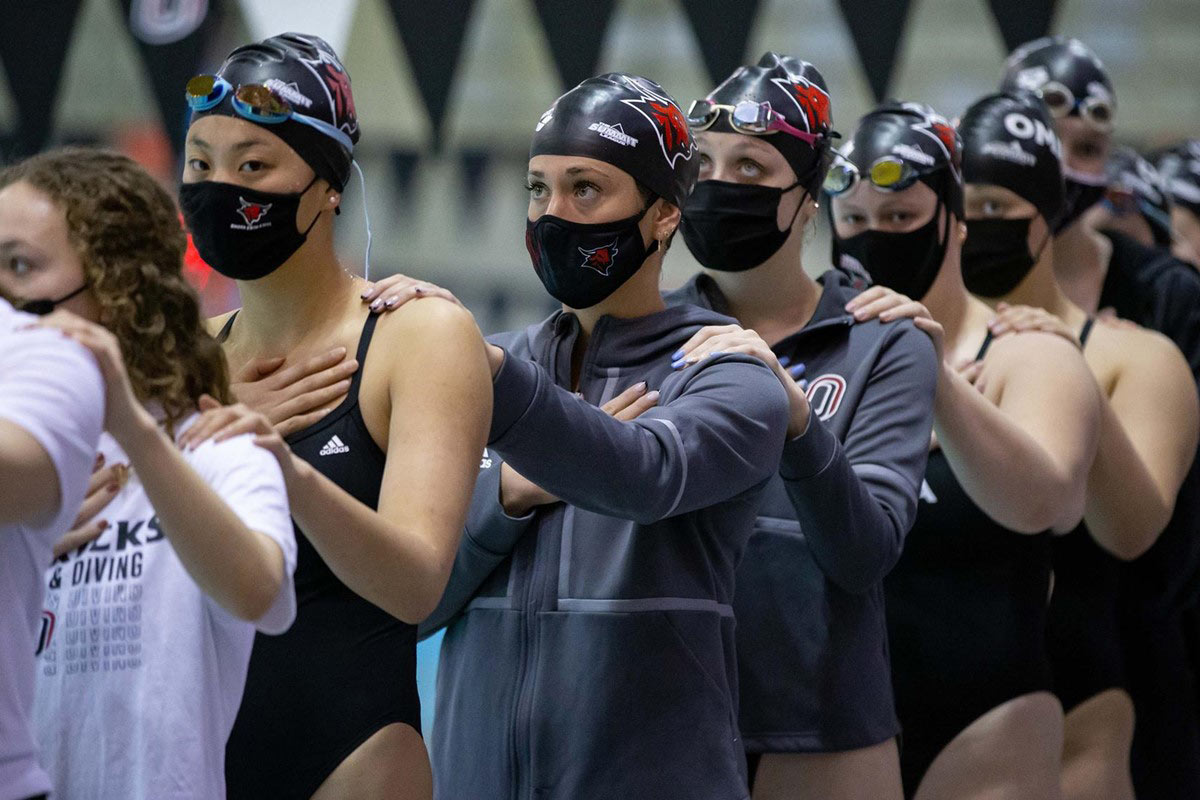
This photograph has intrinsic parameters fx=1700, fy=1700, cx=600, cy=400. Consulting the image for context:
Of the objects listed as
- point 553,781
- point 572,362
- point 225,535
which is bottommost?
point 553,781

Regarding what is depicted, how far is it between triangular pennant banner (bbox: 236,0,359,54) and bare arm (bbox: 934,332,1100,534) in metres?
5.43

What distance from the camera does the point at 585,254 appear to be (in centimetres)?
247

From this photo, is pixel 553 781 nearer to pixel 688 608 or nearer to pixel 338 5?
pixel 688 608

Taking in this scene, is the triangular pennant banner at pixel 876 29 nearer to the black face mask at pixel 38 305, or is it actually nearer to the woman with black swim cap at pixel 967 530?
the woman with black swim cap at pixel 967 530

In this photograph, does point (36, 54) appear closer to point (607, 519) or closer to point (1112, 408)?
point (1112, 408)

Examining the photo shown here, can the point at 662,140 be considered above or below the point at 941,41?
above

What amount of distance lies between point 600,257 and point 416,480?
613 mm

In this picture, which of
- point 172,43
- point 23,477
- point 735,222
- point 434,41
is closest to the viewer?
point 23,477

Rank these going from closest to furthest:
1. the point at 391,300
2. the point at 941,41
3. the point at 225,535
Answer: the point at 225,535, the point at 391,300, the point at 941,41

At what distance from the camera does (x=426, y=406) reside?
2.05 meters

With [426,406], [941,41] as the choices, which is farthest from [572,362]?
[941,41]

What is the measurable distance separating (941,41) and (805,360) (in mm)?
6941

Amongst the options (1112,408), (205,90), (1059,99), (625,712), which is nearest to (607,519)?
(625,712)

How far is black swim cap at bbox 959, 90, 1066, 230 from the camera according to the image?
3.69m
